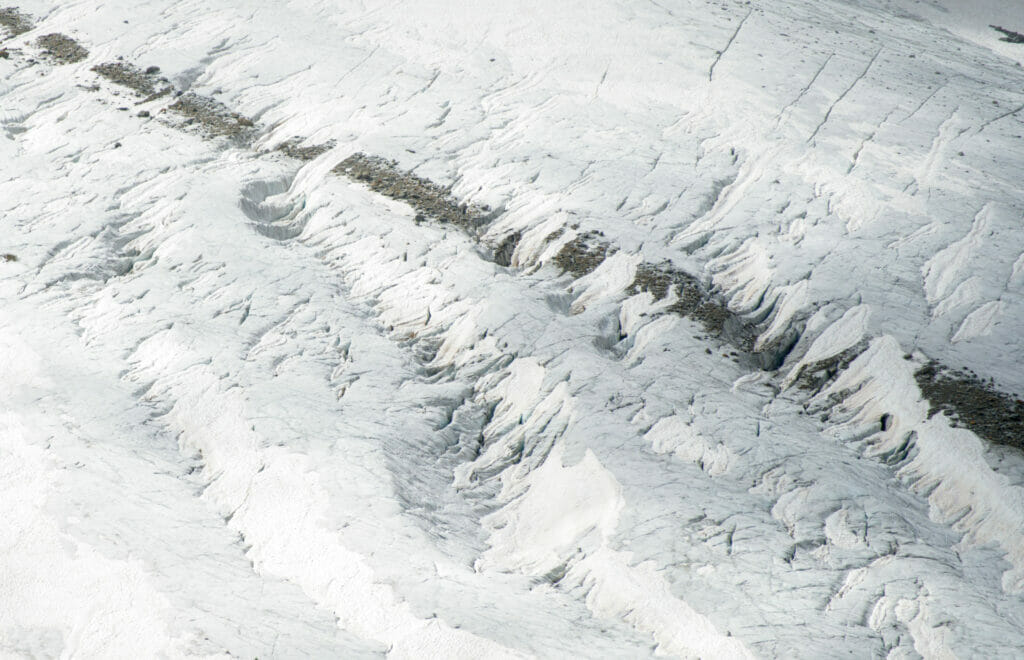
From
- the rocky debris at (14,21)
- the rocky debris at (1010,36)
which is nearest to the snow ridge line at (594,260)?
the rocky debris at (14,21)

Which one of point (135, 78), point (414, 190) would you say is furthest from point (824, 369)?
point (135, 78)

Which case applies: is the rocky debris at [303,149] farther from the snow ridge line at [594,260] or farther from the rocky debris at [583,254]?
the rocky debris at [583,254]

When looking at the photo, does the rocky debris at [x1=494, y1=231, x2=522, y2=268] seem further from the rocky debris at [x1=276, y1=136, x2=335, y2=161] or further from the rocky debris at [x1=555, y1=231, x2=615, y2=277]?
the rocky debris at [x1=276, y1=136, x2=335, y2=161]

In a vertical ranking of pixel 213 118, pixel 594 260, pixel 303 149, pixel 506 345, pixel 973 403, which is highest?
pixel 973 403

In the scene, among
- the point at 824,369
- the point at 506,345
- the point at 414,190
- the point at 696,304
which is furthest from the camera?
the point at 414,190

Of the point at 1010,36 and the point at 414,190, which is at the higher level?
the point at 1010,36

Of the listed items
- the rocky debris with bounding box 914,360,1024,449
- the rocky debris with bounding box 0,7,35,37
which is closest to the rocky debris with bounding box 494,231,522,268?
the rocky debris with bounding box 914,360,1024,449

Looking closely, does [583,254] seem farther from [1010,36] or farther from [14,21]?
[1010,36]

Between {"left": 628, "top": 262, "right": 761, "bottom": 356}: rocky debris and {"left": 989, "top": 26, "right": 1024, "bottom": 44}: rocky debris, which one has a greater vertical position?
{"left": 989, "top": 26, "right": 1024, "bottom": 44}: rocky debris
